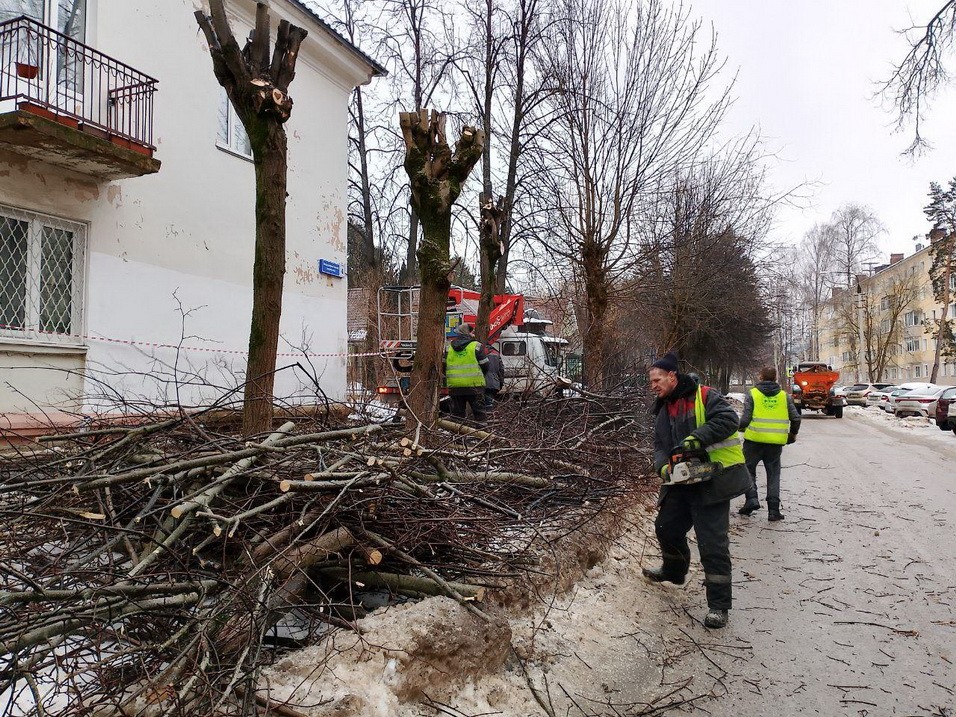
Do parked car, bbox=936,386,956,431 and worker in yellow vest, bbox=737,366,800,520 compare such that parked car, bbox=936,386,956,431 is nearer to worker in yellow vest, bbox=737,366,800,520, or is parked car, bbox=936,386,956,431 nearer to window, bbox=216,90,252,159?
worker in yellow vest, bbox=737,366,800,520

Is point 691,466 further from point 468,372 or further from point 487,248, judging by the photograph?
point 487,248

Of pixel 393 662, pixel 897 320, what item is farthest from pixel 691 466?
pixel 897 320

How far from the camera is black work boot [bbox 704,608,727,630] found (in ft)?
15.0

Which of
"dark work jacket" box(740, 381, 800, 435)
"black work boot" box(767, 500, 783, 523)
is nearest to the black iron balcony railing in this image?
"dark work jacket" box(740, 381, 800, 435)

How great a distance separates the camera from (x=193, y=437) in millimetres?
4305

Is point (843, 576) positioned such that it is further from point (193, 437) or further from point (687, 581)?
point (193, 437)

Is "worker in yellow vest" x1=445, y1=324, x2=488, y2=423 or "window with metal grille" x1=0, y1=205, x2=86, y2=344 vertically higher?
"window with metal grille" x1=0, y1=205, x2=86, y2=344

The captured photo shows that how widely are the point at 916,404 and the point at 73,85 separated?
95.7ft

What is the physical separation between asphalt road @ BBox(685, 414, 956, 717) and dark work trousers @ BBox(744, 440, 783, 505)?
0.31m

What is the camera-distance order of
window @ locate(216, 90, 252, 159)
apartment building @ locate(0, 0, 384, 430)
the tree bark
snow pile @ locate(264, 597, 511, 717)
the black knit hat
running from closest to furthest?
snow pile @ locate(264, 597, 511, 717) → the black knit hat → the tree bark → apartment building @ locate(0, 0, 384, 430) → window @ locate(216, 90, 252, 159)

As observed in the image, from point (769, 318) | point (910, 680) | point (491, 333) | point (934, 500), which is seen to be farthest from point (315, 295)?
point (769, 318)

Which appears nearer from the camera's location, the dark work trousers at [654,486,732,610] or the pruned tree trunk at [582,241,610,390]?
the dark work trousers at [654,486,732,610]

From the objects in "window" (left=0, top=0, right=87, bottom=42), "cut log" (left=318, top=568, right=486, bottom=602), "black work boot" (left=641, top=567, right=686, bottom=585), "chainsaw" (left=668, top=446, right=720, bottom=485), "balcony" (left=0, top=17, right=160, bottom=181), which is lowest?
"black work boot" (left=641, top=567, right=686, bottom=585)

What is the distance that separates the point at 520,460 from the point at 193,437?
8.04ft
